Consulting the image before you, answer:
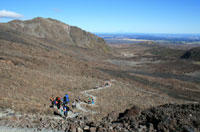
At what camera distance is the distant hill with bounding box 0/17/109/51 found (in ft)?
318

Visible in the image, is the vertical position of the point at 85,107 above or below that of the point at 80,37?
below

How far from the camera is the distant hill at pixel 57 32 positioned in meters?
96.8

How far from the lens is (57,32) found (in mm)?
104875

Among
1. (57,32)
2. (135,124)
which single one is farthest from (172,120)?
(57,32)

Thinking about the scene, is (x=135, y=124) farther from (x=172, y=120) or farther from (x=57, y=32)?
(x=57, y=32)

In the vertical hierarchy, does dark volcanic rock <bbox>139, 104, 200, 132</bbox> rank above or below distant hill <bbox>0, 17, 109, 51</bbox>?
below

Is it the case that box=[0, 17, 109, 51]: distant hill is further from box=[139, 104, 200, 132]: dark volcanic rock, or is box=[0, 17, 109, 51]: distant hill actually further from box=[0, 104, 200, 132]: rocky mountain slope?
box=[139, 104, 200, 132]: dark volcanic rock

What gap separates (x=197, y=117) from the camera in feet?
26.1

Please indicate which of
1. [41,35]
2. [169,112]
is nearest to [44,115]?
[169,112]

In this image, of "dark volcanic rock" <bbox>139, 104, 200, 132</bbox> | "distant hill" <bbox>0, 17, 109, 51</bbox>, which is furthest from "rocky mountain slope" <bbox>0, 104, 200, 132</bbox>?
"distant hill" <bbox>0, 17, 109, 51</bbox>

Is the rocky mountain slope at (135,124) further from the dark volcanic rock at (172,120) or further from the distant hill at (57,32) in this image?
the distant hill at (57,32)

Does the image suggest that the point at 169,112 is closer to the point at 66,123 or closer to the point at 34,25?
the point at 66,123

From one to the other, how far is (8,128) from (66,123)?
2404 millimetres

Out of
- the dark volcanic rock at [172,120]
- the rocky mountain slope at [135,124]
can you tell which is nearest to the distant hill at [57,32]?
the rocky mountain slope at [135,124]
